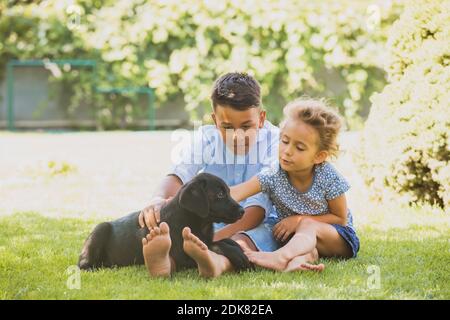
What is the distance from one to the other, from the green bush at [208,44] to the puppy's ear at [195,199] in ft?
30.8

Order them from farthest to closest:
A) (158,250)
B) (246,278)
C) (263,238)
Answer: (263,238) < (246,278) < (158,250)

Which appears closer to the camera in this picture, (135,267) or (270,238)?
(135,267)

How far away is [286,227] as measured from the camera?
4059 mm

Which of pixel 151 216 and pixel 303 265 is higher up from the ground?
pixel 151 216

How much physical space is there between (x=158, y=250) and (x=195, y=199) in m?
0.34

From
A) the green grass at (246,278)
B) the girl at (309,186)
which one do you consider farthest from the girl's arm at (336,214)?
the green grass at (246,278)

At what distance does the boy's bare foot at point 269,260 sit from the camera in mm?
3711

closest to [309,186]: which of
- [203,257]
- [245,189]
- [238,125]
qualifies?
[245,189]

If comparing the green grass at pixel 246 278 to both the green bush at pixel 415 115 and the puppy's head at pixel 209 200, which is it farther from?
the green bush at pixel 415 115

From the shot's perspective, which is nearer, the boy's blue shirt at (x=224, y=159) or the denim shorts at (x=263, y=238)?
the denim shorts at (x=263, y=238)

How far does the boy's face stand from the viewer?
13.2 ft

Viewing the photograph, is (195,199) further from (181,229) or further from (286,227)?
(286,227)

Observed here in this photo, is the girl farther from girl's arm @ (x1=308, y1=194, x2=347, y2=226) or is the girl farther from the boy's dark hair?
the boy's dark hair

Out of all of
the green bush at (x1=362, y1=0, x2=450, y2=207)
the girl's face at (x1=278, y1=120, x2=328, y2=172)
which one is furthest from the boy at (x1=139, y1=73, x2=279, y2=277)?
the green bush at (x1=362, y1=0, x2=450, y2=207)
